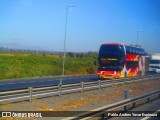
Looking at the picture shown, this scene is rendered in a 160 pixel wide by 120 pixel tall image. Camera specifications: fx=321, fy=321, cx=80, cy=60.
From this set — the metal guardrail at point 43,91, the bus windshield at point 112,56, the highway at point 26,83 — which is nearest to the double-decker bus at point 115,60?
the bus windshield at point 112,56

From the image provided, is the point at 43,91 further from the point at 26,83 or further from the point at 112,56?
the point at 112,56

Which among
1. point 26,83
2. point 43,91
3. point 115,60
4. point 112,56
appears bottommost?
point 26,83

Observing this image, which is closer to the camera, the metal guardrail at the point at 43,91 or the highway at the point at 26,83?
the metal guardrail at the point at 43,91

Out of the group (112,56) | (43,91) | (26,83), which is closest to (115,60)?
(112,56)

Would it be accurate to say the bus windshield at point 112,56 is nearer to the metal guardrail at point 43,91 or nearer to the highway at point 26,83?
the highway at point 26,83

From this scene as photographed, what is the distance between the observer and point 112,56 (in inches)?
1363

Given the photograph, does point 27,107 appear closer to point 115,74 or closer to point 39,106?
point 39,106

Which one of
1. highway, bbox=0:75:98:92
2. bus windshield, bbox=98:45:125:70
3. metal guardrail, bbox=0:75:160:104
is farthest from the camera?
bus windshield, bbox=98:45:125:70

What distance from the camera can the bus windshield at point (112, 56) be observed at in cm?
3438

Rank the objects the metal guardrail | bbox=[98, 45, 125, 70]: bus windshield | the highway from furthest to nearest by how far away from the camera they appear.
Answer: bbox=[98, 45, 125, 70]: bus windshield < the highway < the metal guardrail

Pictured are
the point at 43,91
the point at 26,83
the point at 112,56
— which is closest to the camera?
the point at 43,91

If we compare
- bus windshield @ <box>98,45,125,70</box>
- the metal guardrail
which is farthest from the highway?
the metal guardrail

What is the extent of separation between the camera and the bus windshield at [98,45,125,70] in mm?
34375

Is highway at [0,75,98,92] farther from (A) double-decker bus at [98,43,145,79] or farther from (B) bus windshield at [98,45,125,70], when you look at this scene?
(B) bus windshield at [98,45,125,70]
